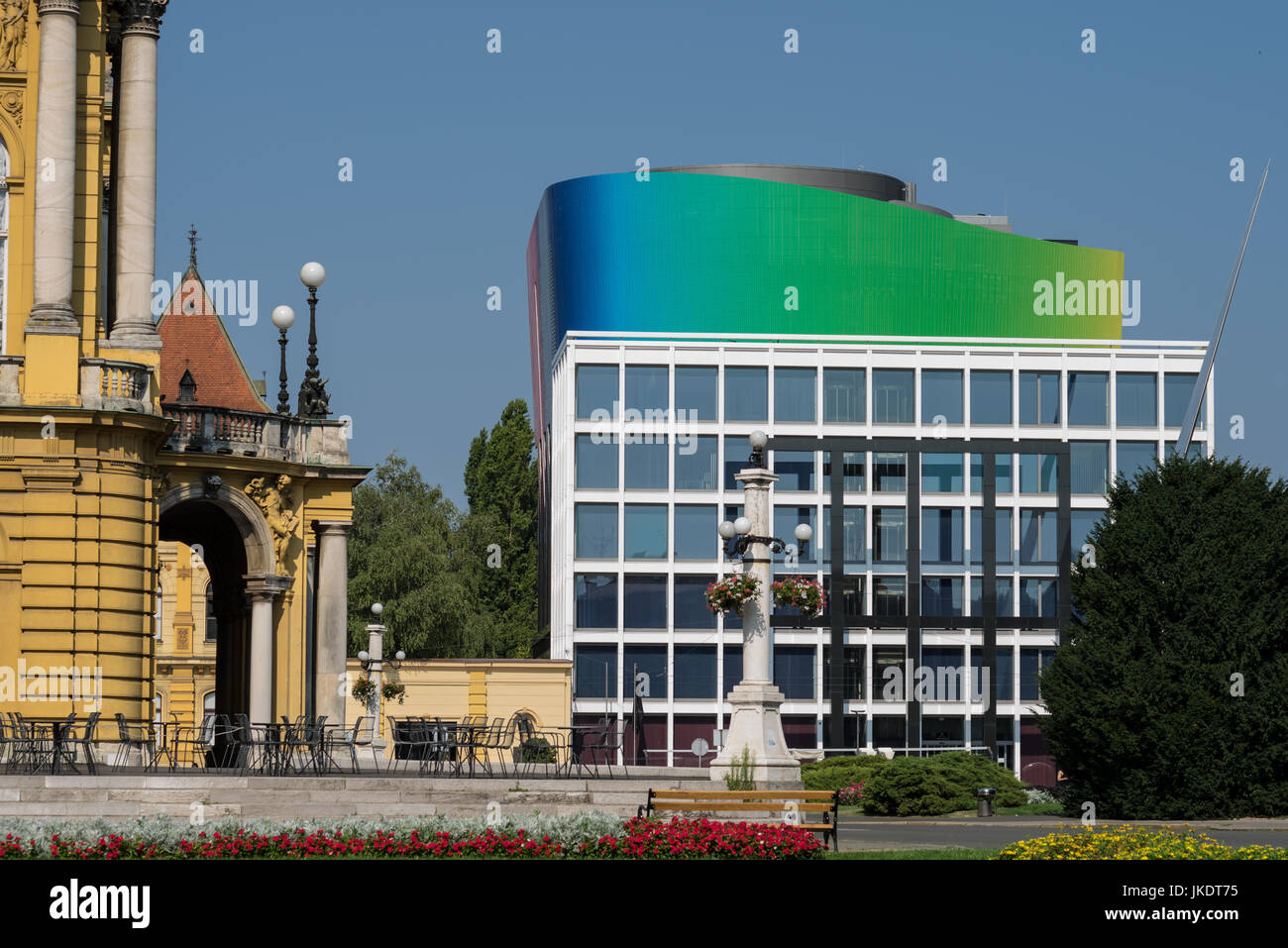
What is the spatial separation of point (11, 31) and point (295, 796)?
1698 centimetres

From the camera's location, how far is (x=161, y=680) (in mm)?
81438

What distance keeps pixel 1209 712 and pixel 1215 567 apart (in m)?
3.33

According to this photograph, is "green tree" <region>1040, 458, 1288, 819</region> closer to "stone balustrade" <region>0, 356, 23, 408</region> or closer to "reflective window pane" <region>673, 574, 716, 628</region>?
"stone balustrade" <region>0, 356, 23, 408</region>

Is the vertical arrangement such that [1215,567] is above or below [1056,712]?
above

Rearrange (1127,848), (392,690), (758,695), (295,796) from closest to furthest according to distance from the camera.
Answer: (1127,848) → (295,796) → (758,695) → (392,690)

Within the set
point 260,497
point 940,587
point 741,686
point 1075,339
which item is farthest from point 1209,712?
point 1075,339

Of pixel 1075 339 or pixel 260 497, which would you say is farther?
pixel 1075 339

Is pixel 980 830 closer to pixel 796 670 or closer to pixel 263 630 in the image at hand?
pixel 263 630

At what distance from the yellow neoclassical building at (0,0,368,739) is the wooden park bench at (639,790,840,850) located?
1198cm

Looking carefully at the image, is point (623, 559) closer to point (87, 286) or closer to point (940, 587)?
point (940, 587)

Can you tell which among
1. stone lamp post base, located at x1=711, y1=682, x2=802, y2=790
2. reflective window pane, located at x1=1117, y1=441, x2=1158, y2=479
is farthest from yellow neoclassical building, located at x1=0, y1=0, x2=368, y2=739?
reflective window pane, located at x1=1117, y1=441, x2=1158, y2=479

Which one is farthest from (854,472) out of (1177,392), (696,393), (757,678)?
(757,678)

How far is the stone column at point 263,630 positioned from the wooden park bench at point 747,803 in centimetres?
1576

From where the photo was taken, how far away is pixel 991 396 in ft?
314
